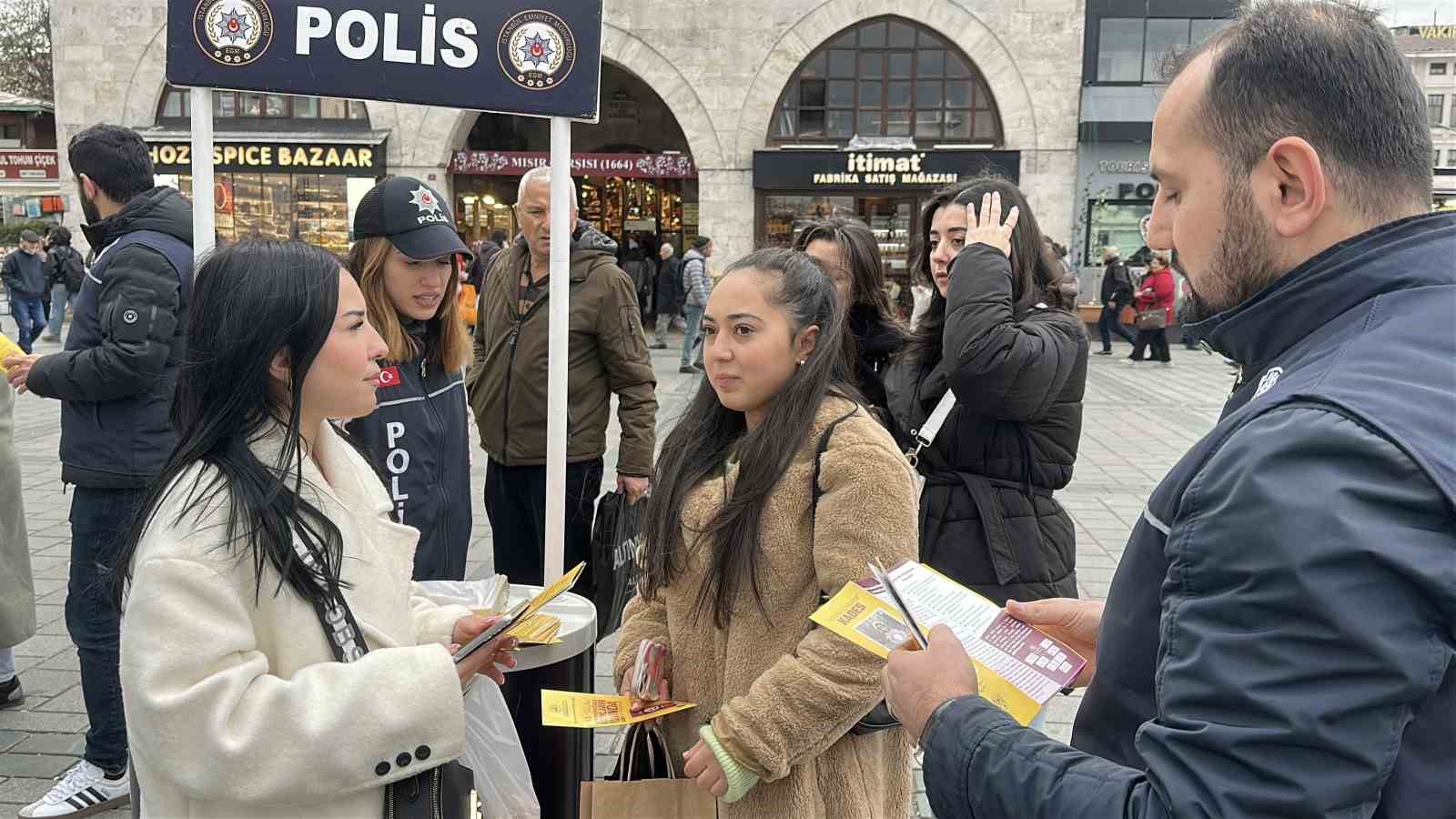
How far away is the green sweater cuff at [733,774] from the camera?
2.04 metres

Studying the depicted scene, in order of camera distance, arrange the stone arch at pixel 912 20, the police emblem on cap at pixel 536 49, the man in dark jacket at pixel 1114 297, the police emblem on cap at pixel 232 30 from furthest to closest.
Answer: the stone arch at pixel 912 20
the man in dark jacket at pixel 1114 297
the police emblem on cap at pixel 536 49
the police emblem on cap at pixel 232 30

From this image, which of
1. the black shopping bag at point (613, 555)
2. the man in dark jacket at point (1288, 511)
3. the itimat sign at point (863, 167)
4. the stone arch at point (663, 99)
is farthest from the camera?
the itimat sign at point (863, 167)

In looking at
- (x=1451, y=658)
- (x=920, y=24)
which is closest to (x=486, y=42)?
(x=1451, y=658)

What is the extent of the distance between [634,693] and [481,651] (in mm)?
432

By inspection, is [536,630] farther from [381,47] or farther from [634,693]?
[381,47]

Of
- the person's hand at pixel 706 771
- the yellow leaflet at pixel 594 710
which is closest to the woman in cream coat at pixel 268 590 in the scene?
the yellow leaflet at pixel 594 710

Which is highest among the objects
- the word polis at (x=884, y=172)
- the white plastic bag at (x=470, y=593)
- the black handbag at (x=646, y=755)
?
the word polis at (x=884, y=172)

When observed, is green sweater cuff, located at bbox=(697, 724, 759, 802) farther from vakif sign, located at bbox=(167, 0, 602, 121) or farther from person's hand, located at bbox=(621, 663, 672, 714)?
vakif sign, located at bbox=(167, 0, 602, 121)

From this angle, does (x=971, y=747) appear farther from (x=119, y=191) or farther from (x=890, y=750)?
(x=119, y=191)

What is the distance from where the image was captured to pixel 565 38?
128 inches

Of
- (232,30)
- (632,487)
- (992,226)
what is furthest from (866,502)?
(232,30)

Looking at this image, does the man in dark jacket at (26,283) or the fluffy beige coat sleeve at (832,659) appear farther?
the man in dark jacket at (26,283)

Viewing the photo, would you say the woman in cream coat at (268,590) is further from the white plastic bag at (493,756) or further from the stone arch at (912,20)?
the stone arch at (912,20)

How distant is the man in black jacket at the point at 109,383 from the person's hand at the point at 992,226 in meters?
2.49
